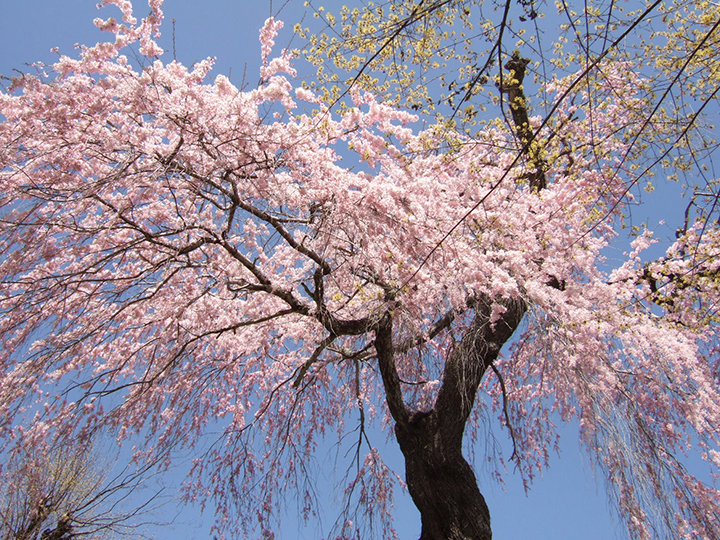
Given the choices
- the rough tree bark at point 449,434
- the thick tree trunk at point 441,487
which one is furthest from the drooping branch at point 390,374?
the thick tree trunk at point 441,487

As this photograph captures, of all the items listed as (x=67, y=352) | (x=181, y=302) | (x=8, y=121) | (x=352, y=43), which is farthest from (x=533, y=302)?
(x=8, y=121)

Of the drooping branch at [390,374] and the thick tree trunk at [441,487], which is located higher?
the drooping branch at [390,374]

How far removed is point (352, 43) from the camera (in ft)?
10.5

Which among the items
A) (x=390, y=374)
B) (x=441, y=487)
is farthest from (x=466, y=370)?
(x=441, y=487)

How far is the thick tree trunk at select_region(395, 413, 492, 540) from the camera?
430cm

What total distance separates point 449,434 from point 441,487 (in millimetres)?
506

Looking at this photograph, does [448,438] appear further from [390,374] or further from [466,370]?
[390,374]

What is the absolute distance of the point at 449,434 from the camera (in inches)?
188

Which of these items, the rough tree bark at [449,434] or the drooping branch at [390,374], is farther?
the drooping branch at [390,374]

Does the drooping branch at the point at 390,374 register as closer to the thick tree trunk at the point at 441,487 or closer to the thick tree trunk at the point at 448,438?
the thick tree trunk at the point at 448,438

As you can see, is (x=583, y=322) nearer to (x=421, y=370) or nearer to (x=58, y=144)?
(x=421, y=370)

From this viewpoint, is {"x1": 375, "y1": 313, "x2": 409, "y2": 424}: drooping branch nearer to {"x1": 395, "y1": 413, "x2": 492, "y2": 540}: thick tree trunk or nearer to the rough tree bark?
the rough tree bark

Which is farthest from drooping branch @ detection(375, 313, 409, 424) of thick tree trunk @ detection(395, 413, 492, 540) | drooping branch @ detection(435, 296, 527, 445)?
drooping branch @ detection(435, 296, 527, 445)

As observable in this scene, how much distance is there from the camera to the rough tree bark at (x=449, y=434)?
4379 millimetres
